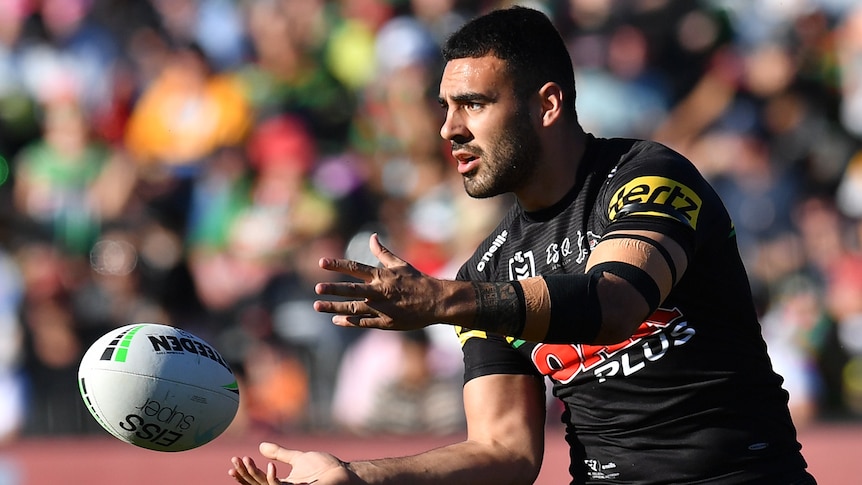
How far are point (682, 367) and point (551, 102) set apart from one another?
1183 mm

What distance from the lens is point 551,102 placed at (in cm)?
474

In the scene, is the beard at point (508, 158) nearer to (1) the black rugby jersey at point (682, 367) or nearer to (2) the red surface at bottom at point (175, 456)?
(1) the black rugby jersey at point (682, 367)

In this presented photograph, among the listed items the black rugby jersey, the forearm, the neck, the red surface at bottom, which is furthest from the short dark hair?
the red surface at bottom

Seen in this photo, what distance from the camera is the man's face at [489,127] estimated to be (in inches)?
183

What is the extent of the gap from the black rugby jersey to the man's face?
293 millimetres

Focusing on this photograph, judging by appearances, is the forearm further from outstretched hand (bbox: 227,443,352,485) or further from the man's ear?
the man's ear

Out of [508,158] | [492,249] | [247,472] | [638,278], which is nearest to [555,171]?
[508,158]

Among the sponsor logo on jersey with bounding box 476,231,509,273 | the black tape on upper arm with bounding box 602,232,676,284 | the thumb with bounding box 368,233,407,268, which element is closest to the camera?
the thumb with bounding box 368,233,407,268

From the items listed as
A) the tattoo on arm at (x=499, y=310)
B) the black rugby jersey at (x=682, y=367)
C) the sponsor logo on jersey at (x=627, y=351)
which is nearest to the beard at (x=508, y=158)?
the black rugby jersey at (x=682, y=367)

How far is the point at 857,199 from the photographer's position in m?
9.22

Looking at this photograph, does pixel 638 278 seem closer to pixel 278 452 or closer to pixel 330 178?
pixel 278 452

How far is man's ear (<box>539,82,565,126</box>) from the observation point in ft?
15.5

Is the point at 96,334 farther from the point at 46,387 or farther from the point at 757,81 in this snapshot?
the point at 757,81

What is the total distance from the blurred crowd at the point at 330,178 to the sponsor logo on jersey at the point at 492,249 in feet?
12.7
